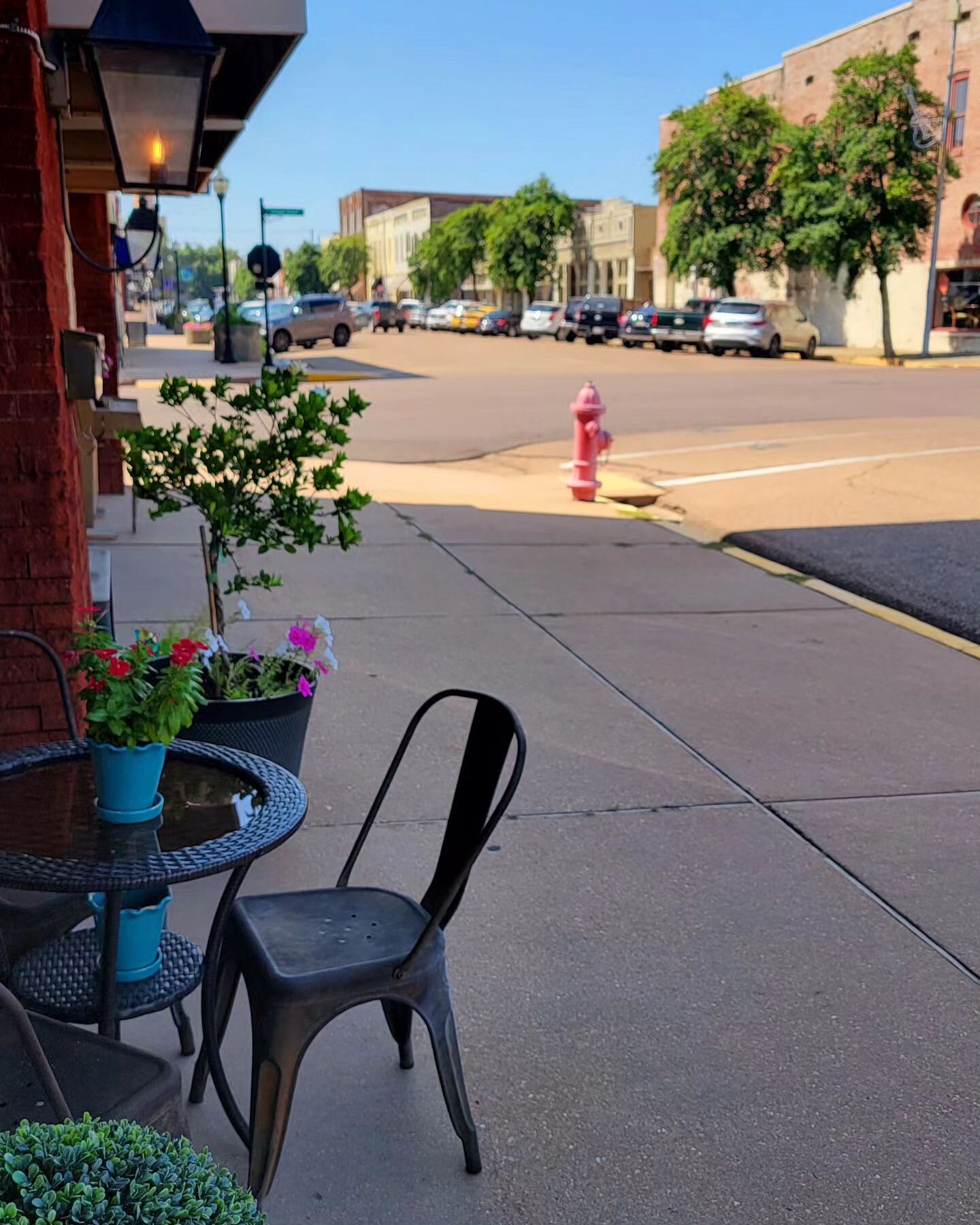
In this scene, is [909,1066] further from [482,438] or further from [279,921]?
[482,438]

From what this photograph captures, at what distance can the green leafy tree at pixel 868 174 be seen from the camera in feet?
123

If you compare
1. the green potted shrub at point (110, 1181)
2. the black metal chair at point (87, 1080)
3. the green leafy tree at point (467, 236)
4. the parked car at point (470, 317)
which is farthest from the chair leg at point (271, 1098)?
the green leafy tree at point (467, 236)

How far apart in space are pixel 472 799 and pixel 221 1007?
75 centimetres

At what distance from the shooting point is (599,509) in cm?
1142

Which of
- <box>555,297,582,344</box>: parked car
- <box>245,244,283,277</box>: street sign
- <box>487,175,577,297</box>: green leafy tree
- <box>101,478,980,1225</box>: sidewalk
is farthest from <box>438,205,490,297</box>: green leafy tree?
<box>101,478,980,1225</box>: sidewalk

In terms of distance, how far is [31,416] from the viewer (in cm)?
409

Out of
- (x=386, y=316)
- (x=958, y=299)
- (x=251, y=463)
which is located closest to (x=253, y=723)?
(x=251, y=463)

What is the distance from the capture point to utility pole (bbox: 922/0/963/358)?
37.2m

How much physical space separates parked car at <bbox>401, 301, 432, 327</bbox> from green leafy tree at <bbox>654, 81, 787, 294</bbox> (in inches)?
844

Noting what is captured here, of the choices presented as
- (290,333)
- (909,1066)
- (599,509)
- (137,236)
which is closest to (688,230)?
(290,333)

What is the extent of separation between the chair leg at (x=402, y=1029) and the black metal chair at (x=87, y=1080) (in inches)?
31.3

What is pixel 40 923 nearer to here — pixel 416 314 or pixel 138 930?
pixel 138 930

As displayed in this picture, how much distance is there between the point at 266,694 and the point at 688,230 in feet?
143

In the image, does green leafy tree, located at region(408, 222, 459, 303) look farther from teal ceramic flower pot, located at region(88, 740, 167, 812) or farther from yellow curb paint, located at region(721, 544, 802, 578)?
teal ceramic flower pot, located at region(88, 740, 167, 812)
